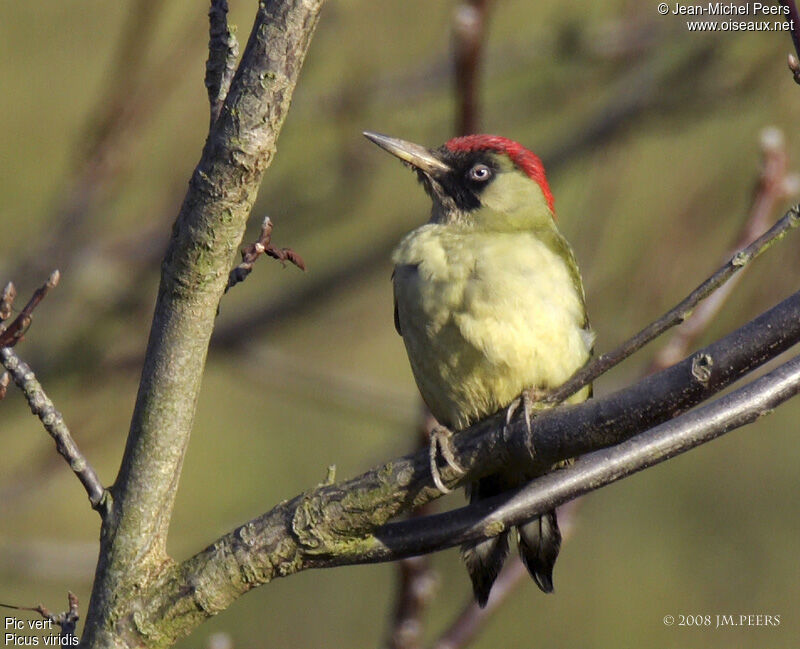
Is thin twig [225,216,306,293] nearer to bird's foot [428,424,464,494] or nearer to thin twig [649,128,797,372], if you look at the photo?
bird's foot [428,424,464,494]

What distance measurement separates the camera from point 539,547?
12.4 ft

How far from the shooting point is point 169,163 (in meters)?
5.54

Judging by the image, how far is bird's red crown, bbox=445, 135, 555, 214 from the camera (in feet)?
14.3

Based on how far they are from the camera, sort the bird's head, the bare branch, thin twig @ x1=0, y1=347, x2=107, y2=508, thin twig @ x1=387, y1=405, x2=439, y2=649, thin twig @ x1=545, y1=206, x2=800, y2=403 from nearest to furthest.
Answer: thin twig @ x1=545, y1=206, x2=800, y2=403 → thin twig @ x1=0, y1=347, x2=107, y2=508 → thin twig @ x1=387, y1=405, x2=439, y2=649 → the bare branch → the bird's head

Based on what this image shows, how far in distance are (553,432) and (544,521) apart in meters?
1.50

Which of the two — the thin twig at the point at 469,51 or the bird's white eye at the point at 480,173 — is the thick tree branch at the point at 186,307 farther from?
the bird's white eye at the point at 480,173

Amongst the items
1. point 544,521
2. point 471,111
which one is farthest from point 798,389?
point 471,111

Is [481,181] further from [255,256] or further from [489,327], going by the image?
[255,256]

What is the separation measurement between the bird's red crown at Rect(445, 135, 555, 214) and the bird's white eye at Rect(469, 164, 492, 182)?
2.7 inches

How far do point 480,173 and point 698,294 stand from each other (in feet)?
6.98

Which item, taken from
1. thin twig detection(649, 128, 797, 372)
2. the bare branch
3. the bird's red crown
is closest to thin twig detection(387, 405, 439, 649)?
the bare branch

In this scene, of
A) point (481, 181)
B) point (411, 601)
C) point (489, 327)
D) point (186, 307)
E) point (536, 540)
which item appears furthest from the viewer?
point (481, 181)

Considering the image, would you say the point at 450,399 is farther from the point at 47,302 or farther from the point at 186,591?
the point at 47,302

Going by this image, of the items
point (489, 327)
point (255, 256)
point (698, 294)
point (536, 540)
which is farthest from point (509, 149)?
point (698, 294)
